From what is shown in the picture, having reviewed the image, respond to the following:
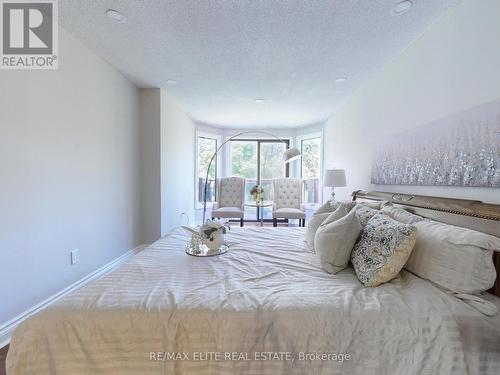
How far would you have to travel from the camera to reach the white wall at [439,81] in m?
1.48

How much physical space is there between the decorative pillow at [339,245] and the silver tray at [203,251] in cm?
73

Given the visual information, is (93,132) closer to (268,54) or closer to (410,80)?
(268,54)

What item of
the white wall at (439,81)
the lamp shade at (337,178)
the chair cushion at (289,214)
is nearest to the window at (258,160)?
the chair cushion at (289,214)

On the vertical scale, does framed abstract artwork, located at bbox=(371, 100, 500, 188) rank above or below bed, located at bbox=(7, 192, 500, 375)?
above

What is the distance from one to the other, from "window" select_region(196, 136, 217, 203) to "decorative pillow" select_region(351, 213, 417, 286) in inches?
183

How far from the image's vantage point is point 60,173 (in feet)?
7.06

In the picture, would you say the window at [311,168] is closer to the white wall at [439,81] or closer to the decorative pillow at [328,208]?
the white wall at [439,81]

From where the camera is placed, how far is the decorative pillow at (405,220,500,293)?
110 centimetres

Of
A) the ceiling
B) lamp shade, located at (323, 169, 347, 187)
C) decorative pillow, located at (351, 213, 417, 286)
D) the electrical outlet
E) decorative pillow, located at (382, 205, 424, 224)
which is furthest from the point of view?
lamp shade, located at (323, 169, 347, 187)

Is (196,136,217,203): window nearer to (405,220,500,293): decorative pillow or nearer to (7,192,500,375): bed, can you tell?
(7,192,500,375): bed

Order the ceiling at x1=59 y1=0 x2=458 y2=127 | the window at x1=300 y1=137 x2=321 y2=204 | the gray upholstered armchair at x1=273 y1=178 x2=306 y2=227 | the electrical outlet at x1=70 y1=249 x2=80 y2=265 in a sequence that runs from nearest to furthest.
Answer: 1. the ceiling at x1=59 y1=0 x2=458 y2=127
2. the electrical outlet at x1=70 y1=249 x2=80 y2=265
3. the gray upholstered armchair at x1=273 y1=178 x2=306 y2=227
4. the window at x1=300 y1=137 x2=321 y2=204


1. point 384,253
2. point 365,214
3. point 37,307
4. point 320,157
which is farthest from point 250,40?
point 320,157

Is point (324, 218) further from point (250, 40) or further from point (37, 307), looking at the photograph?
point (37, 307)

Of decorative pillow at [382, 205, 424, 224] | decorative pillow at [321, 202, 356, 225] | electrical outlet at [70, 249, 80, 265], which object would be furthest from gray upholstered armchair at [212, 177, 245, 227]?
decorative pillow at [382, 205, 424, 224]
